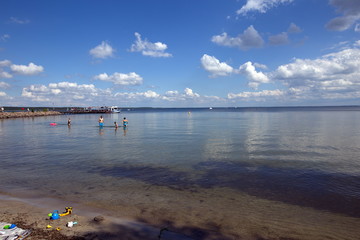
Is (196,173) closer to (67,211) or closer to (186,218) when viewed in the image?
(186,218)

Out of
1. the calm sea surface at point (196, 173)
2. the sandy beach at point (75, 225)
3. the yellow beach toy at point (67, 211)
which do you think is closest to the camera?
the sandy beach at point (75, 225)

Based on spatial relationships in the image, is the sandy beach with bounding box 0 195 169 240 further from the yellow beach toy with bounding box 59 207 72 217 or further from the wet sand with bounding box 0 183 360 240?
the yellow beach toy with bounding box 59 207 72 217

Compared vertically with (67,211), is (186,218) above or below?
below

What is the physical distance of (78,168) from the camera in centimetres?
1683

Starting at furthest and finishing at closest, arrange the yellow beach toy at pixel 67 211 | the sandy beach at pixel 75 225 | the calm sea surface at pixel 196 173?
1. the calm sea surface at pixel 196 173
2. the yellow beach toy at pixel 67 211
3. the sandy beach at pixel 75 225

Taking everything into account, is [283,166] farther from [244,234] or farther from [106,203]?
[106,203]

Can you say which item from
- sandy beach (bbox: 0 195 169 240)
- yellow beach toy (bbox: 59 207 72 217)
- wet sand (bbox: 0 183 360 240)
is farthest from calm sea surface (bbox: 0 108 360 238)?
sandy beach (bbox: 0 195 169 240)

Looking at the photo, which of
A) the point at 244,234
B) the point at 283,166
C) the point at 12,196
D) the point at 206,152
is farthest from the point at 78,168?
the point at 283,166

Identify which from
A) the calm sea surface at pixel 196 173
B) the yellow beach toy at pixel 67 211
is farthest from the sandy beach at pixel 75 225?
the calm sea surface at pixel 196 173

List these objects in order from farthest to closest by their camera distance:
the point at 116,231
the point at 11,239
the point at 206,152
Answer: the point at 206,152 < the point at 116,231 < the point at 11,239

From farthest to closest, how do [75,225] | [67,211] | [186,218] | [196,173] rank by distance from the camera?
[196,173]
[67,211]
[186,218]
[75,225]

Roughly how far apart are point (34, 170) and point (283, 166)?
18364 mm

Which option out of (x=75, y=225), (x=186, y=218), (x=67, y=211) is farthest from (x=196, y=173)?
(x=75, y=225)

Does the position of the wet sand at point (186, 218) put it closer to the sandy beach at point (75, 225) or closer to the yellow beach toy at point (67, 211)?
the sandy beach at point (75, 225)
